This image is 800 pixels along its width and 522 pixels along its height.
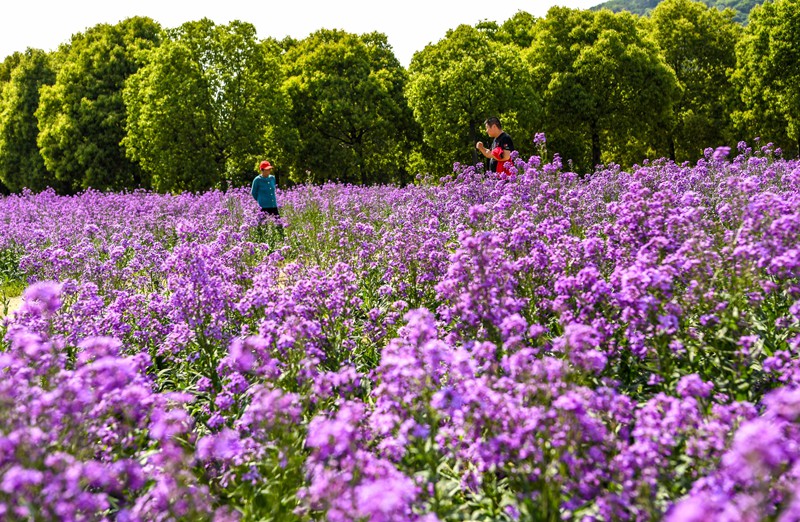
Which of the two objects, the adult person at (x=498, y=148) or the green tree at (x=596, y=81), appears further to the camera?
the green tree at (x=596, y=81)

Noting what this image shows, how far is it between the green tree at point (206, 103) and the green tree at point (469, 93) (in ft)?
25.0

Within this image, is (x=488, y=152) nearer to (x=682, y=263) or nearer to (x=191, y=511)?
(x=682, y=263)

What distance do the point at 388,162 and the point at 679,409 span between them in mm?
36853

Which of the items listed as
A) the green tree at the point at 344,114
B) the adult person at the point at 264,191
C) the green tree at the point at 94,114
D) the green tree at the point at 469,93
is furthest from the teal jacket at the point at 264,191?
the green tree at the point at 94,114

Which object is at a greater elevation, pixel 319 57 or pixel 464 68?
pixel 319 57

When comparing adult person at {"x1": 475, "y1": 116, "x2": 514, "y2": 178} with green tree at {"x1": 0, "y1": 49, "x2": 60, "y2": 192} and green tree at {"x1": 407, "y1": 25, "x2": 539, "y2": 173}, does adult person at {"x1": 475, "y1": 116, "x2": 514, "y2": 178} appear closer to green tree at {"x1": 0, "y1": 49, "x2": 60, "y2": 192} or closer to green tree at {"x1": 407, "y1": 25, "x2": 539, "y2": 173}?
green tree at {"x1": 407, "y1": 25, "x2": 539, "y2": 173}

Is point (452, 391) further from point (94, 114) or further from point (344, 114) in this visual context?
point (94, 114)

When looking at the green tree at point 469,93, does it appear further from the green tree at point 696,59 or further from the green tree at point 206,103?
the green tree at point 696,59

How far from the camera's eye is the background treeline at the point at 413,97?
29188 millimetres

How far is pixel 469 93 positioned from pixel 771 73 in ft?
47.4

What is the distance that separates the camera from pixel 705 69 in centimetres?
3728

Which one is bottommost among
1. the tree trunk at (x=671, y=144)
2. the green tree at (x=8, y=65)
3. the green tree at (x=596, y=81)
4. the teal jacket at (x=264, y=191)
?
the tree trunk at (x=671, y=144)

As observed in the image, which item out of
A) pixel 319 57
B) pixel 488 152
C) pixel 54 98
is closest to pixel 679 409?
pixel 488 152

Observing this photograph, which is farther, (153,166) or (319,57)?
(319,57)
